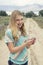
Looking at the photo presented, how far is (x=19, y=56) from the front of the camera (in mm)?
2947

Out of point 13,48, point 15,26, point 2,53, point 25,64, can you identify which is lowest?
point 2,53

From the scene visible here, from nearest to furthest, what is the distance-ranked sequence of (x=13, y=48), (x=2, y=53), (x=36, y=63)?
(x=13, y=48), (x=36, y=63), (x=2, y=53)

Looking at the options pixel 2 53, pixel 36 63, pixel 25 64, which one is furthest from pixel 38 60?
pixel 25 64

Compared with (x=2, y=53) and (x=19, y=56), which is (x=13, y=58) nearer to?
(x=19, y=56)

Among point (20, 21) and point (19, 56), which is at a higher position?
point (20, 21)

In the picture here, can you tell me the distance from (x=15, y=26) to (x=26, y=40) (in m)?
0.18

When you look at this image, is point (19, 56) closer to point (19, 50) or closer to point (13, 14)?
point (19, 50)

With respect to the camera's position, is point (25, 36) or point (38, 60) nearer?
point (25, 36)

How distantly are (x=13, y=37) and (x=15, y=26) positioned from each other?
11 centimetres

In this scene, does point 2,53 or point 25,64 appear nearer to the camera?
point 25,64

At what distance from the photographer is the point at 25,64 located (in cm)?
301

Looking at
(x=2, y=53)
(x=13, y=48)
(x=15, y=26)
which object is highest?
(x=15, y=26)

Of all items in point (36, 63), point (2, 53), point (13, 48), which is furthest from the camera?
point (2, 53)

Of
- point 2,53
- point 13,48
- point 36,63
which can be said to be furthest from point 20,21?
point 2,53
